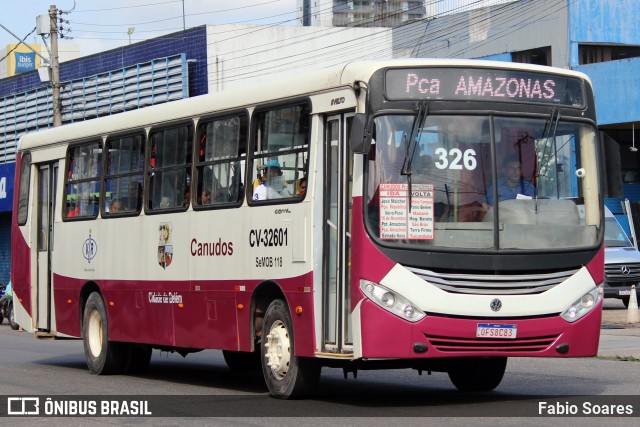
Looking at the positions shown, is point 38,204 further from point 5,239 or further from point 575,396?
point 5,239

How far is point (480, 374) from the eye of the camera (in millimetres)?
13320

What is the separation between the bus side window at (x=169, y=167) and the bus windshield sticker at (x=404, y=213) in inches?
151

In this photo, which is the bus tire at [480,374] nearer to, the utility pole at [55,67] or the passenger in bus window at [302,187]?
the passenger in bus window at [302,187]

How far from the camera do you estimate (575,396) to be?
41.7ft

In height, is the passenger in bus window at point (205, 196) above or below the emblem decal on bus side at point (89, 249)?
above

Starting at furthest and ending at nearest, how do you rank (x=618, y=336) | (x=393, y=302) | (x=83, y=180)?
(x=618, y=336)
(x=83, y=180)
(x=393, y=302)

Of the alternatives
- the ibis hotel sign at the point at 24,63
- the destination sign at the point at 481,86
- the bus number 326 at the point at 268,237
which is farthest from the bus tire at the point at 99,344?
the ibis hotel sign at the point at 24,63

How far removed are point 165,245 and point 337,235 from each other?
12.3 ft

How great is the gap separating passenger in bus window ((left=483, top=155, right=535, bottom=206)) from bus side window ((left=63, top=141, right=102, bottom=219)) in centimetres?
693

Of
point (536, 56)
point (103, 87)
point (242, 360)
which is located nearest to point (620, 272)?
point (536, 56)

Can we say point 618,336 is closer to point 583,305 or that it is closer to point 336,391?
point 336,391

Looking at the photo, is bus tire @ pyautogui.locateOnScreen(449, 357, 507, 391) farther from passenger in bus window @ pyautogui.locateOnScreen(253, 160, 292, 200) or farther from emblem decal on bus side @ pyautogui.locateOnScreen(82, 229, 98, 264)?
emblem decal on bus side @ pyautogui.locateOnScreen(82, 229, 98, 264)

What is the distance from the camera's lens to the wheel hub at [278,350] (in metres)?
12.4

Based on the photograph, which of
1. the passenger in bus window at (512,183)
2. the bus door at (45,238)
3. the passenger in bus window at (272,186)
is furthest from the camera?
the bus door at (45,238)
